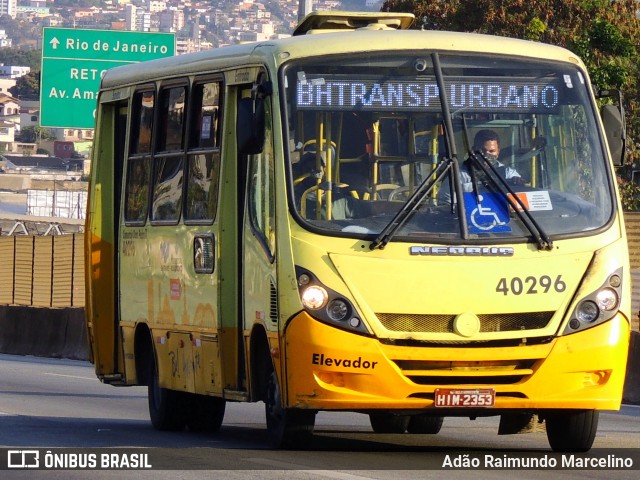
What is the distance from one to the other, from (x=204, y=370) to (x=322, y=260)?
7.70 ft

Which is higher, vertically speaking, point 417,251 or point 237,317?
point 417,251

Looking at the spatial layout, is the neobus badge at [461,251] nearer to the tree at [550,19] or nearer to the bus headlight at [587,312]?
the bus headlight at [587,312]

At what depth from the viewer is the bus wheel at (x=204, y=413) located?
1481 centimetres

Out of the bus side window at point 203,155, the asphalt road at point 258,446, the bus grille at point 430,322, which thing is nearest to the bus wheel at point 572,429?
the asphalt road at point 258,446

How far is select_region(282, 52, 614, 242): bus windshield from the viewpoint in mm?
11656

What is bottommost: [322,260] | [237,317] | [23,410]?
[23,410]

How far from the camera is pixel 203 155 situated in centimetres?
1348

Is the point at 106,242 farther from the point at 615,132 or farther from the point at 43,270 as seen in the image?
the point at 43,270

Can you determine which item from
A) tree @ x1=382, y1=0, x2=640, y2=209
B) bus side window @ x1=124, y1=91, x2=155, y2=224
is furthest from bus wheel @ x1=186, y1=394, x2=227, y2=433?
tree @ x1=382, y1=0, x2=640, y2=209

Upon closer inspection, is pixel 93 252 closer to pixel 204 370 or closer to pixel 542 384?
pixel 204 370

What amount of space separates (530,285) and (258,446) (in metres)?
2.66

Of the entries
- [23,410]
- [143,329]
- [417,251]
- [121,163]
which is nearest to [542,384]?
[417,251]

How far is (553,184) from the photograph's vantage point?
39.4 feet

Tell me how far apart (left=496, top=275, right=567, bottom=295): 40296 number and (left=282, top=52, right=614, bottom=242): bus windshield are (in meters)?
0.32
